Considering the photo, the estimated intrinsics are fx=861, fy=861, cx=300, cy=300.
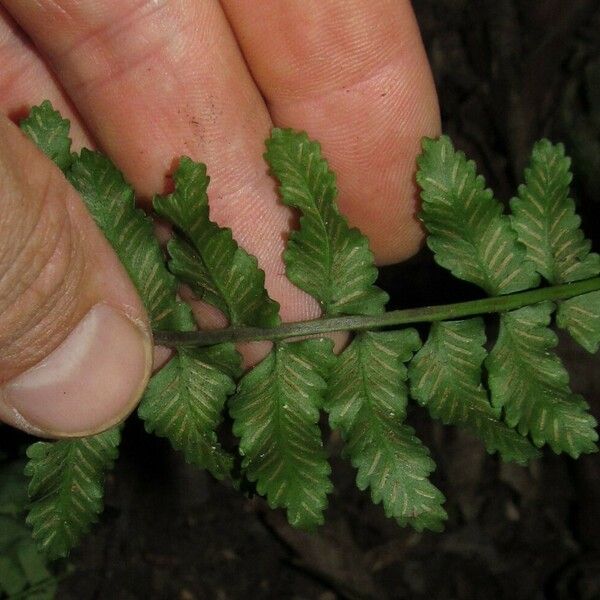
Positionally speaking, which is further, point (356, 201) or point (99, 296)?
point (356, 201)

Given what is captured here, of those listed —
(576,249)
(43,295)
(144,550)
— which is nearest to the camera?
(43,295)

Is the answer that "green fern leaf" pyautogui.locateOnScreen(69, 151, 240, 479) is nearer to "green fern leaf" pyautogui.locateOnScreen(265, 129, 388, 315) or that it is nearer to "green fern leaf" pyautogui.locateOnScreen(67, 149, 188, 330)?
"green fern leaf" pyautogui.locateOnScreen(67, 149, 188, 330)

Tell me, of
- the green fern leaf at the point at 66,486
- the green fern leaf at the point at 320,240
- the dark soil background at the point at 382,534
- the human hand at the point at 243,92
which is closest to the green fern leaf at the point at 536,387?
the green fern leaf at the point at 320,240

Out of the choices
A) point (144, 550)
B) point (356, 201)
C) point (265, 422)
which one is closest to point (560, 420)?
point (265, 422)

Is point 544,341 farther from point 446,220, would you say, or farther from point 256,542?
point 256,542

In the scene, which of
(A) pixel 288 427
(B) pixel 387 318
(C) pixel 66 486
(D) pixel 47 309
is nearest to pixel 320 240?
(B) pixel 387 318

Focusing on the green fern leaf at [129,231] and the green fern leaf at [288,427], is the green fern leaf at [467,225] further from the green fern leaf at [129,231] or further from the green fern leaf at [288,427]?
the green fern leaf at [129,231]

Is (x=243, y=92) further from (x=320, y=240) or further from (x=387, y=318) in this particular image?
(x=387, y=318)

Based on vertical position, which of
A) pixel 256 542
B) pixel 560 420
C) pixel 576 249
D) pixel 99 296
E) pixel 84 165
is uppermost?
pixel 84 165
